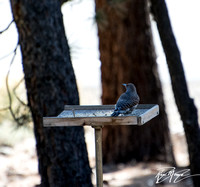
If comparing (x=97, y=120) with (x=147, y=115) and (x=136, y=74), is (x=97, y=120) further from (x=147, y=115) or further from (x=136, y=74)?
(x=136, y=74)

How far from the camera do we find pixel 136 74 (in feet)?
23.0

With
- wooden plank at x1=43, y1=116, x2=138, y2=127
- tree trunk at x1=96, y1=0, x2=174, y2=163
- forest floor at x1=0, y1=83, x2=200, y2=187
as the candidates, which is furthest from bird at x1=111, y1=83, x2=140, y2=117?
tree trunk at x1=96, y1=0, x2=174, y2=163

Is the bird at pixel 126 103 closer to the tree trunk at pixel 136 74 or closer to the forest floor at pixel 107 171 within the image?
the forest floor at pixel 107 171

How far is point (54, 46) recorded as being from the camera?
13.1 feet

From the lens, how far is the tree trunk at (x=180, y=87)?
431 cm

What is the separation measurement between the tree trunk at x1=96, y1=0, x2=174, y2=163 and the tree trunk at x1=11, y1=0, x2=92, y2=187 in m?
3.05

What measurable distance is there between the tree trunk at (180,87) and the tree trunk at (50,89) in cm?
105

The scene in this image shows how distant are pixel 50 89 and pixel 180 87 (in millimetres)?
1321

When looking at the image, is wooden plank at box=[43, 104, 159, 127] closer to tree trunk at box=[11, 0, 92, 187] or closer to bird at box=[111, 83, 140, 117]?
bird at box=[111, 83, 140, 117]

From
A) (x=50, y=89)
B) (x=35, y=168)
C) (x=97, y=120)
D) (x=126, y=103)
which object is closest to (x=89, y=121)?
(x=97, y=120)

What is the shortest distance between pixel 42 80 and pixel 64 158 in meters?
0.74

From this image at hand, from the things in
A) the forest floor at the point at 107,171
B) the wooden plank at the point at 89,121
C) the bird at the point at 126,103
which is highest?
the bird at the point at 126,103

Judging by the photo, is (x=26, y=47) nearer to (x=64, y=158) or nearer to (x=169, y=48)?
(x=64, y=158)

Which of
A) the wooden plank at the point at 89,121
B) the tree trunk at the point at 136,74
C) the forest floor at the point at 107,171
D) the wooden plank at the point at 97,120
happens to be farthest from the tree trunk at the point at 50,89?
the tree trunk at the point at 136,74
